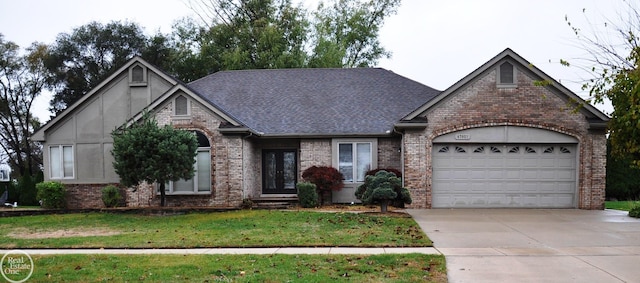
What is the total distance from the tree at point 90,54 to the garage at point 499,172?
29.8 meters

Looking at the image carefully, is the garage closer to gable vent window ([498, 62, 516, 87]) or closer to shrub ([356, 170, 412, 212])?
gable vent window ([498, 62, 516, 87])

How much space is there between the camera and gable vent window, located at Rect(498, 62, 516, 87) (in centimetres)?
1673

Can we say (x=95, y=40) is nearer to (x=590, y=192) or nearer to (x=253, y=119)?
(x=253, y=119)

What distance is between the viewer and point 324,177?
18.3 meters

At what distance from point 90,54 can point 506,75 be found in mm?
34934

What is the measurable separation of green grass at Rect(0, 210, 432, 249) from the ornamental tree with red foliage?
9.29 feet

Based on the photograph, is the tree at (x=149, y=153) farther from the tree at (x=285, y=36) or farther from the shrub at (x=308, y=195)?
the tree at (x=285, y=36)

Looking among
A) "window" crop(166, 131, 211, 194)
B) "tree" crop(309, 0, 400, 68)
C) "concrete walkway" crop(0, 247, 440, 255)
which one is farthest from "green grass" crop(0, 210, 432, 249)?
"tree" crop(309, 0, 400, 68)

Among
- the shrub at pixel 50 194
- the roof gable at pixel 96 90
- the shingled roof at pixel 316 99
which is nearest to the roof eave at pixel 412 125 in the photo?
the shingled roof at pixel 316 99

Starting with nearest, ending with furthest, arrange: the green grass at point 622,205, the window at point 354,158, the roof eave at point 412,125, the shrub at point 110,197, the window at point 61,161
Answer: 1. the roof eave at point 412,125
2. the shrub at point 110,197
3. the green grass at point 622,205
4. the window at point 354,158
5. the window at point 61,161

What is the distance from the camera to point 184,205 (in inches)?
729

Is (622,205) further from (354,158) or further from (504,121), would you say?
(354,158)

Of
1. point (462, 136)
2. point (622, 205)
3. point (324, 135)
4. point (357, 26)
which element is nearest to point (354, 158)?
point (324, 135)

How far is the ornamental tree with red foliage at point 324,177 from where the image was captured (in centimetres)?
1833
